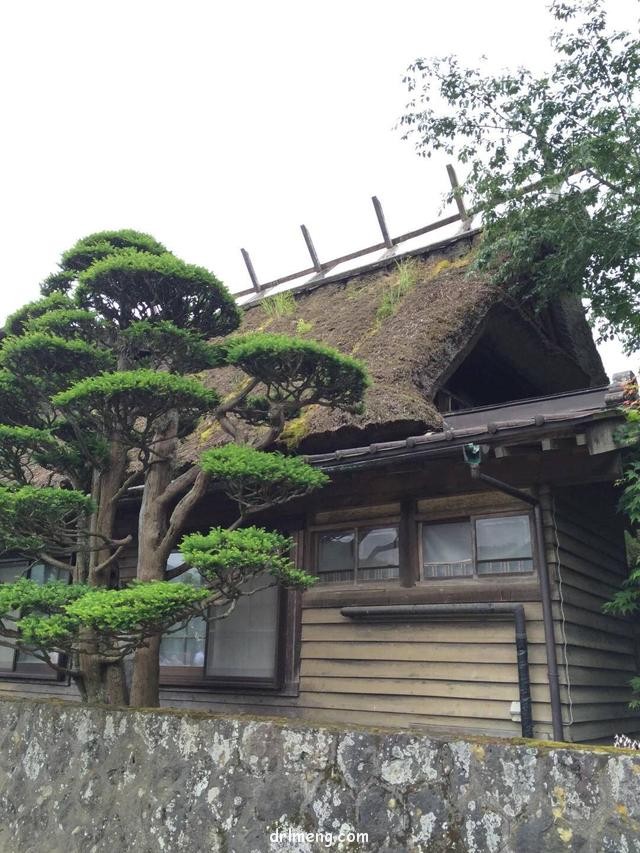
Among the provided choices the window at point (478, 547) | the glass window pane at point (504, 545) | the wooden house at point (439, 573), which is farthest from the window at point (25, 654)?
the glass window pane at point (504, 545)

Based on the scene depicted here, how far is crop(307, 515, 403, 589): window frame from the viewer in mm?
5938

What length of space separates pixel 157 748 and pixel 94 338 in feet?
11.3

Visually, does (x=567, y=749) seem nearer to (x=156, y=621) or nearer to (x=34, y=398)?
(x=156, y=621)

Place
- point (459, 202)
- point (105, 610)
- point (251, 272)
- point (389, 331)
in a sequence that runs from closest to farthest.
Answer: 1. point (105, 610)
2. point (389, 331)
3. point (459, 202)
4. point (251, 272)

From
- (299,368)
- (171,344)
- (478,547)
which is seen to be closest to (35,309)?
(171,344)

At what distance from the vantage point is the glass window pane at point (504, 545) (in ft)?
17.6

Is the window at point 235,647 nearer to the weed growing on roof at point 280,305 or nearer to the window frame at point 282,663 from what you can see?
the window frame at point 282,663

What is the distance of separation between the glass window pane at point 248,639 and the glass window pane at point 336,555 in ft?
1.91

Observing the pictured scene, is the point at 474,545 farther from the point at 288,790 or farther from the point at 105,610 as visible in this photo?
the point at 105,610

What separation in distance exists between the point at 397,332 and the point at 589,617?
3.49 m

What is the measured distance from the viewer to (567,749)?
2.80 meters

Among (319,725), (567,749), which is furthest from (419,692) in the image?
(567,749)

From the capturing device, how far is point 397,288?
8.76 metres

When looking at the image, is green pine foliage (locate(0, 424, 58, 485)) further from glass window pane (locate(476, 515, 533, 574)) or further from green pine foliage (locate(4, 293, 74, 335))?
glass window pane (locate(476, 515, 533, 574))
